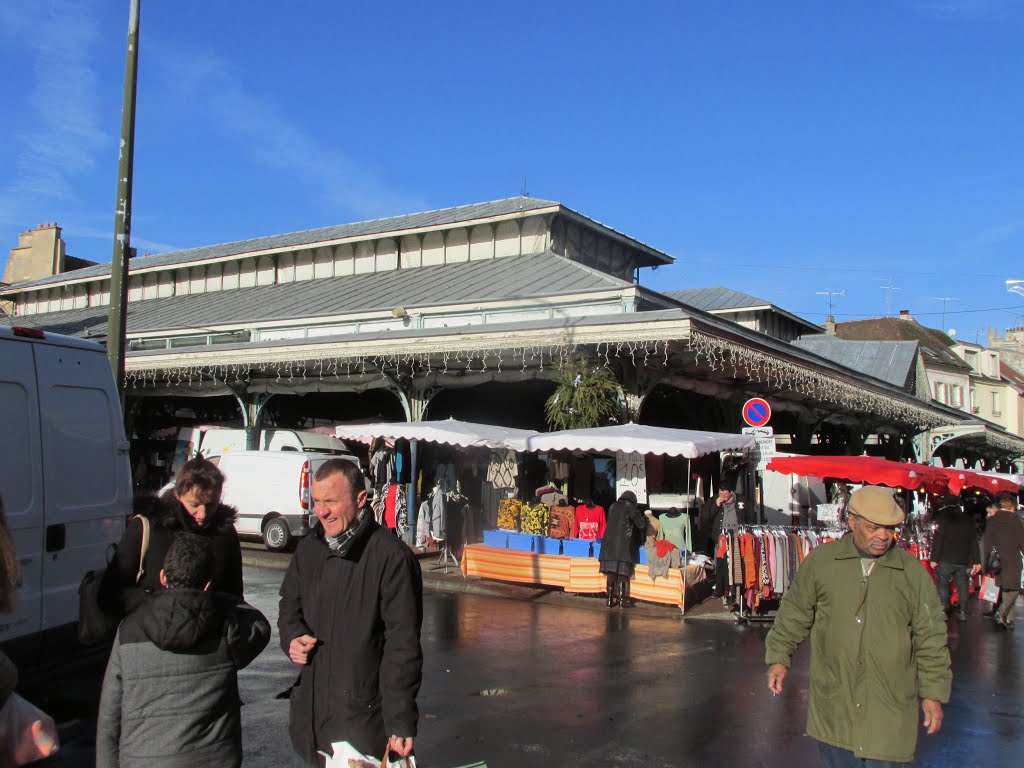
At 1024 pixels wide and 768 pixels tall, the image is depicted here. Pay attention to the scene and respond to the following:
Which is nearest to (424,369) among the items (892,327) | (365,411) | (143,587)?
(365,411)

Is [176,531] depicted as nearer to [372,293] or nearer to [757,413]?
[757,413]

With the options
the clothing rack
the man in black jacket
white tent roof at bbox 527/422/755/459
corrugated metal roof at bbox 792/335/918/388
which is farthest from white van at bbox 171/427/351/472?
corrugated metal roof at bbox 792/335/918/388

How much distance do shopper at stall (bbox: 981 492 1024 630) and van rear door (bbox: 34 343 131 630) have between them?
10948mm

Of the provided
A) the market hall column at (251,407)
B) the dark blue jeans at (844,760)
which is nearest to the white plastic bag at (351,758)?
the dark blue jeans at (844,760)

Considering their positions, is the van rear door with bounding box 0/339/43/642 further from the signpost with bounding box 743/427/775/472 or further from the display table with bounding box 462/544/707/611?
the signpost with bounding box 743/427/775/472

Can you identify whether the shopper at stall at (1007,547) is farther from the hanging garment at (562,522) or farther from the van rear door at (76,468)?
the van rear door at (76,468)

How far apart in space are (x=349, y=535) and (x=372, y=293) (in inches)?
819

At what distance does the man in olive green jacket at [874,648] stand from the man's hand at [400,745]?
176 centimetres

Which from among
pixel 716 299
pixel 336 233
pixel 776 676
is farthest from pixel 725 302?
pixel 776 676

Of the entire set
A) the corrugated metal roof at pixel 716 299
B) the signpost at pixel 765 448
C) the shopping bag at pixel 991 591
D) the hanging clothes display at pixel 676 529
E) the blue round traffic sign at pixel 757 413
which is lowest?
the shopping bag at pixel 991 591

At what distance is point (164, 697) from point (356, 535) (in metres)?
0.86

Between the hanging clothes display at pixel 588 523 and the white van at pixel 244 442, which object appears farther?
Result: the white van at pixel 244 442

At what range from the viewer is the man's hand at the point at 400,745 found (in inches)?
129

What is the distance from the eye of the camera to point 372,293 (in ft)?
78.2
